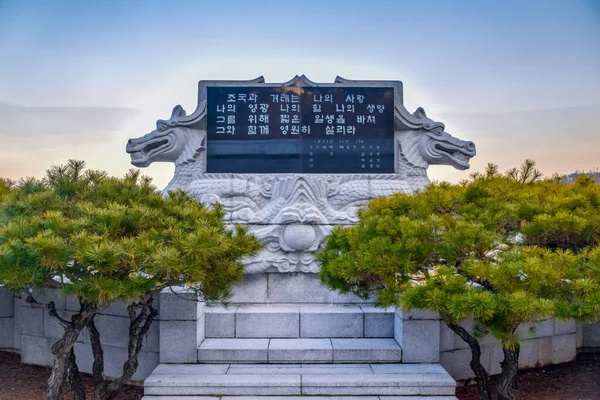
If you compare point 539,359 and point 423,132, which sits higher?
point 423,132

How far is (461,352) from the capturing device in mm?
4500

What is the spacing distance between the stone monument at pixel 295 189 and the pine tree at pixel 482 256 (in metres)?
1.11

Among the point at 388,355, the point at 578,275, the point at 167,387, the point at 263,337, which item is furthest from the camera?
the point at 263,337

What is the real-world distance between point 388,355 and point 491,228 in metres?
1.72

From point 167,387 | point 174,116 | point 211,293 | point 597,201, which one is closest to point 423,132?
point 597,201

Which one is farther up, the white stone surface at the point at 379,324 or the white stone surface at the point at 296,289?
the white stone surface at the point at 296,289

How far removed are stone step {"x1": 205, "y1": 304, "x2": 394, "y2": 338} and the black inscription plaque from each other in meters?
2.05

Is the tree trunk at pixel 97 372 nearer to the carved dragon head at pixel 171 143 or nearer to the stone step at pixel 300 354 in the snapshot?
the stone step at pixel 300 354

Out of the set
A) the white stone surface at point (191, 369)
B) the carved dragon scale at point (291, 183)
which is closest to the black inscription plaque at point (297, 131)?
the carved dragon scale at point (291, 183)

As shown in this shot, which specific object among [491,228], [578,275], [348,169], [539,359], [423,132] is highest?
[423,132]

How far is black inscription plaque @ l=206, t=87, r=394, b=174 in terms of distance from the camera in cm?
615

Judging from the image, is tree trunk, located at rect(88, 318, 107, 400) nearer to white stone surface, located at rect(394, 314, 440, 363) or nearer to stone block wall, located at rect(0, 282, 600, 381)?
stone block wall, located at rect(0, 282, 600, 381)

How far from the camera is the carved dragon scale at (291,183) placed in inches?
218

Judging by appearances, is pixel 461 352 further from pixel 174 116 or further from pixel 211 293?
pixel 174 116
